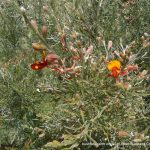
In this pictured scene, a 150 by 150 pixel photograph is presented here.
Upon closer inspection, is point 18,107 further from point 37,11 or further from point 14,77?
point 37,11

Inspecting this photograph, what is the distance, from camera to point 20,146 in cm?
251

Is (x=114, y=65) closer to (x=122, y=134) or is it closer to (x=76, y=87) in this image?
(x=76, y=87)

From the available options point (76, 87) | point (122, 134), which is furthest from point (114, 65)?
point (122, 134)

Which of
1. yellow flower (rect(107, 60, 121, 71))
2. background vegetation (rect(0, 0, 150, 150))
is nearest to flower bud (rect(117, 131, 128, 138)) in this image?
background vegetation (rect(0, 0, 150, 150))

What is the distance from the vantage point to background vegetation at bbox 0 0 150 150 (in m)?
1.80

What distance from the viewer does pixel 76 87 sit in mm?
1792

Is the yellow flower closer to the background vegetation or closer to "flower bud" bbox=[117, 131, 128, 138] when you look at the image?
the background vegetation

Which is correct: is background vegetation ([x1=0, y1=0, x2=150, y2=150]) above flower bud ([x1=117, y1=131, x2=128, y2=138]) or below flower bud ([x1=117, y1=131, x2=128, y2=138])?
above

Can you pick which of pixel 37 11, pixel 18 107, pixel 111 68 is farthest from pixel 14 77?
pixel 111 68

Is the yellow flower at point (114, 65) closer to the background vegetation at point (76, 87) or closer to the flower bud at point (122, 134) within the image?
the background vegetation at point (76, 87)

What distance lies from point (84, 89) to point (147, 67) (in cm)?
80

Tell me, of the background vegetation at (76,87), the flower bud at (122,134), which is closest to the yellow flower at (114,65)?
the background vegetation at (76,87)

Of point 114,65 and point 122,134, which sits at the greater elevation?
point 114,65

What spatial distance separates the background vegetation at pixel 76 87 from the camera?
5.90 ft
